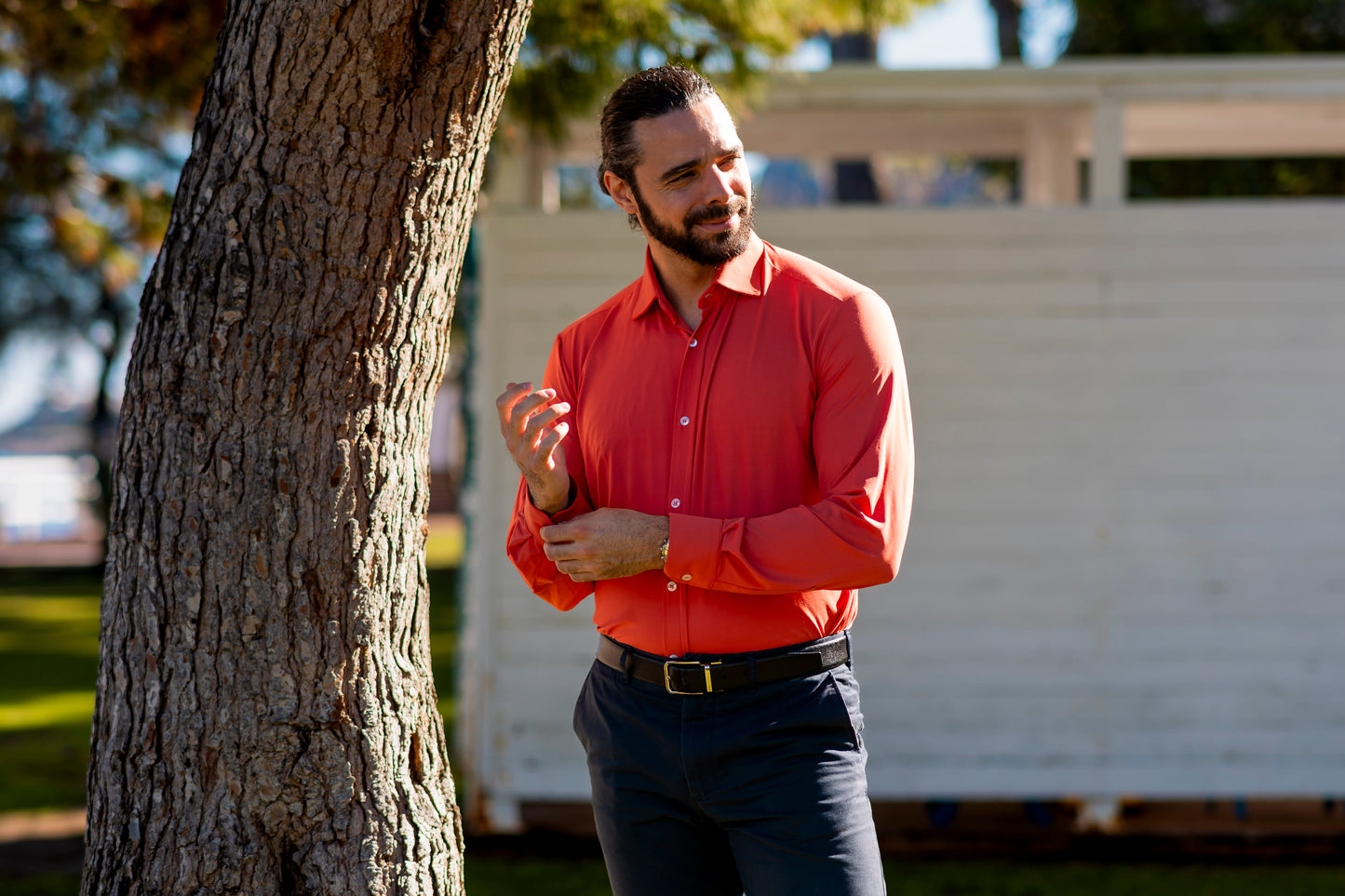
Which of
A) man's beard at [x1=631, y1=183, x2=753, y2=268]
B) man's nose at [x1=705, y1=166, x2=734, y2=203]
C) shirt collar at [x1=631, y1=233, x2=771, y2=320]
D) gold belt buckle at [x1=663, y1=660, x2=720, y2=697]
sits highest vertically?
man's nose at [x1=705, y1=166, x2=734, y2=203]

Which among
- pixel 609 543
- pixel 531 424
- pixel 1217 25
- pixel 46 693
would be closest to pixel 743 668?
pixel 609 543

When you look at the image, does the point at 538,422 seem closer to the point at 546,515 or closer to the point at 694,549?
the point at 546,515

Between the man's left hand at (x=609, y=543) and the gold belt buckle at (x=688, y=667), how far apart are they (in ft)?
0.60

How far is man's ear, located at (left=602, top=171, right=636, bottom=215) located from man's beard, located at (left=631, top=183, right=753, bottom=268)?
0.07 metres

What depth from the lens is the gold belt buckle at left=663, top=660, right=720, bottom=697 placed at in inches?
83.8

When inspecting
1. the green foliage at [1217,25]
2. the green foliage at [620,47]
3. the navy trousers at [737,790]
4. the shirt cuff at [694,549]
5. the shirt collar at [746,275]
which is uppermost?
the green foliage at [1217,25]

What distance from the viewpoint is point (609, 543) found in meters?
2.07

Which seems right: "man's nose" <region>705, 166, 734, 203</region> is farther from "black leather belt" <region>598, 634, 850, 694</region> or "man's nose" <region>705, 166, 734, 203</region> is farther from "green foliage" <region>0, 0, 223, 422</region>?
"green foliage" <region>0, 0, 223, 422</region>

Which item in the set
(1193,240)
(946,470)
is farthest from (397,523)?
(1193,240)

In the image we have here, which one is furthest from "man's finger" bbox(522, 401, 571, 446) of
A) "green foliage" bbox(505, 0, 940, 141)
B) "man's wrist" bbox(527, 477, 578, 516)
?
"green foliage" bbox(505, 0, 940, 141)

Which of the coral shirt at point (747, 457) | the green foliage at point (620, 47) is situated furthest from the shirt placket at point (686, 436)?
the green foliage at point (620, 47)

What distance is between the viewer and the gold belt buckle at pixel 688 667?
6.98 feet

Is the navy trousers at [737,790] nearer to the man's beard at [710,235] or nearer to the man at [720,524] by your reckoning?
the man at [720,524]

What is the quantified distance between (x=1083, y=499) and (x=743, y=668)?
3.75 meters
